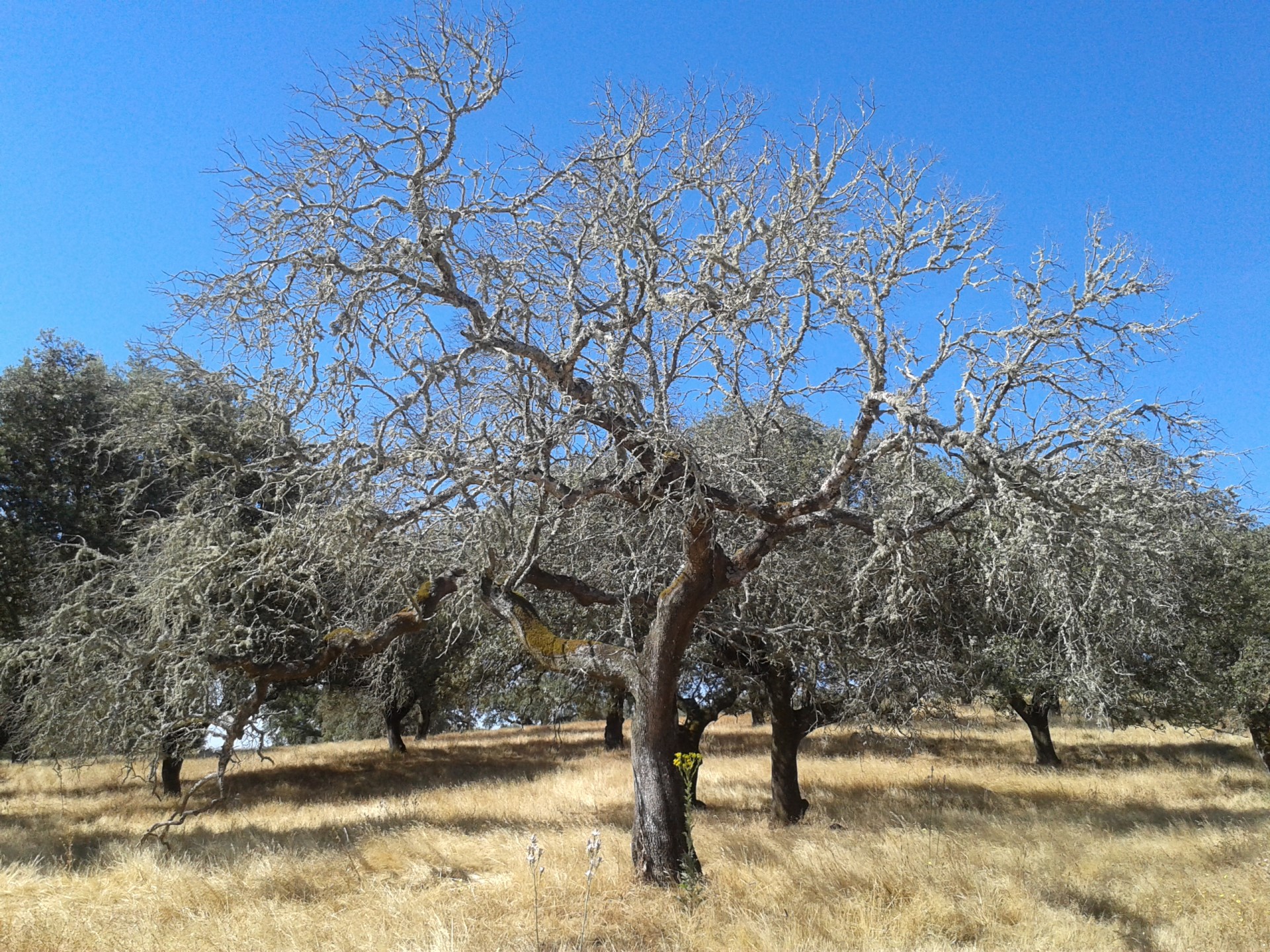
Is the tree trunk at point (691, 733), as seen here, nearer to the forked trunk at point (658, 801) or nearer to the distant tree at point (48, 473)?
the forked trunk at point (658, 801)

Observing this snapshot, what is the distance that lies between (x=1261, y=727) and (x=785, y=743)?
8548 mm

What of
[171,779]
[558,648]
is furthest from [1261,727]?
[171,779]

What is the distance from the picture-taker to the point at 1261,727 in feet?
42.8

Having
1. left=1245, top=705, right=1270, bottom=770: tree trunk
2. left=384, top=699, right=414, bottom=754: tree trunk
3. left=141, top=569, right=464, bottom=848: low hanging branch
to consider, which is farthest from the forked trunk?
left=384, top=699, right=414, bottom=754: tree trunk

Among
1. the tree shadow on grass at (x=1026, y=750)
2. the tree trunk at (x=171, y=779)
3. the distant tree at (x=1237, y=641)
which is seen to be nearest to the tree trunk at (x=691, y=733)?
the tree shadow on grass at (x=1026, y=750)

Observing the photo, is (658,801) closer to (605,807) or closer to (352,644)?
(352,644)

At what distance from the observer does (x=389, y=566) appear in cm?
757

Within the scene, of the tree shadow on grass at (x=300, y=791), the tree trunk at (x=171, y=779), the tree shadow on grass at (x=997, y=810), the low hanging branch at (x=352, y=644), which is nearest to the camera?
the low hanging branch at (x=352, y=644)

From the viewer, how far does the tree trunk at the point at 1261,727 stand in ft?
42.4

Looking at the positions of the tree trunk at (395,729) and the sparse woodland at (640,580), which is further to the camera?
the tree trunk at (395,729)

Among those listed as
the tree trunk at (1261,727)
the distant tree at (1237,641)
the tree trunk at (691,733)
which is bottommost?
the tree trunk at (1261,727)

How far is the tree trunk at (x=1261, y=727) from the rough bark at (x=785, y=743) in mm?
8021

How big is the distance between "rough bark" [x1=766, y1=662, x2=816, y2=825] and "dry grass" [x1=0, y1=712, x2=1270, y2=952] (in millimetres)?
462

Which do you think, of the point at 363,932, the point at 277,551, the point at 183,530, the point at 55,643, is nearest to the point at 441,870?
the point at 363,932
